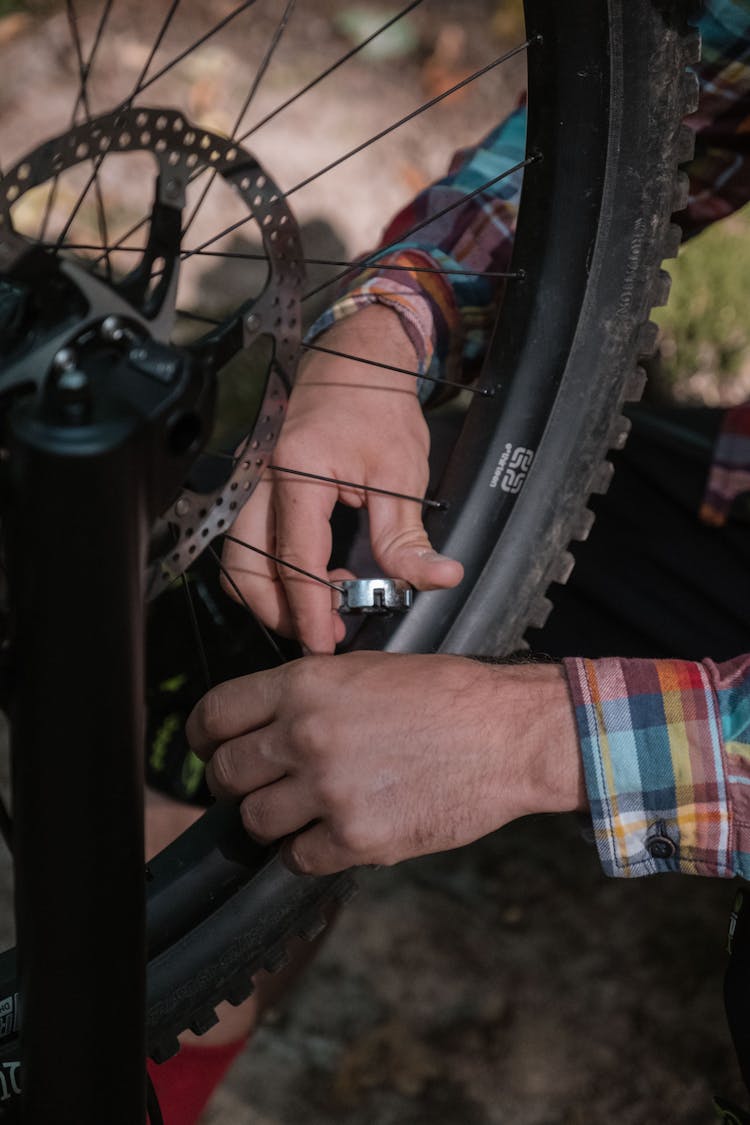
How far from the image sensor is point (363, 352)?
857 millimetres

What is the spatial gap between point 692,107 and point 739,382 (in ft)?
3.11

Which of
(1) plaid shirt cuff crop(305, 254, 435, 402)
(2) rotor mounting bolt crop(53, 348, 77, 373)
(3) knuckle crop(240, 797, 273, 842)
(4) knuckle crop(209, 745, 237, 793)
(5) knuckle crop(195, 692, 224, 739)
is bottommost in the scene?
(3) knuckle crop(240, 797, 273, 842)

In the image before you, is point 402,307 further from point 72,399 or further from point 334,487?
point 72,399

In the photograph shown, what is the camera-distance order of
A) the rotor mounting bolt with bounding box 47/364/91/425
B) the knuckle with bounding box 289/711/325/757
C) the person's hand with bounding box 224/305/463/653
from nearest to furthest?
the rotor mounting bolt with bounding box 47/364/91/425 < the knuckle with bounding box 289/711/325/757 < the person's hand with bounding box 224/305/463/653

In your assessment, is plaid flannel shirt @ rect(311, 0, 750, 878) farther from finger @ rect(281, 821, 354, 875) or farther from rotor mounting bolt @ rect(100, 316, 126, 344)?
rotor mounting bolt @ rect(100, 316, 126, 344)

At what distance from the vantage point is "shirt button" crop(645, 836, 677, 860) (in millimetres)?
718

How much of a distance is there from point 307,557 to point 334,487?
2.0 inches

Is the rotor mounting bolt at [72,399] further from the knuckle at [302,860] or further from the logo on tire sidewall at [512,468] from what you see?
the logo on tire sidewall at [512,468]

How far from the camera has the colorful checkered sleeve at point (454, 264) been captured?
0.90 metres

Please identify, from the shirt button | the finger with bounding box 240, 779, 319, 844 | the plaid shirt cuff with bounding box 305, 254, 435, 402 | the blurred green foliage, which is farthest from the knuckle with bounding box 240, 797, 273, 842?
the blurred green foliage

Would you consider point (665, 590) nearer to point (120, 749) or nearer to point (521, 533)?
point (521, 533)

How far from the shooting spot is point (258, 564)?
791 mm

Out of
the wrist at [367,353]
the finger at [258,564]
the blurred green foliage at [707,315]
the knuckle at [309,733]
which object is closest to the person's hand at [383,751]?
the knuckle at [309,733]

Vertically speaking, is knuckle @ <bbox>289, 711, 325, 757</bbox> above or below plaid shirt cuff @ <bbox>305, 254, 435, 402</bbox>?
below
